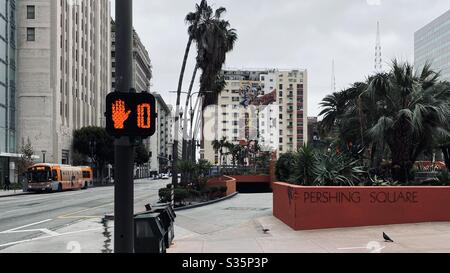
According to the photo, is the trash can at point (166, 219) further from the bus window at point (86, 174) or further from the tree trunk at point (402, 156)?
the bus window at point (86, 174)

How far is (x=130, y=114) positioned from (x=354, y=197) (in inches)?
378

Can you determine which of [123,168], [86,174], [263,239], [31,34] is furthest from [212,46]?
[31,34]

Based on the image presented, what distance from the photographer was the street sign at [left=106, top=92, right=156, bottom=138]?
21.2 ft

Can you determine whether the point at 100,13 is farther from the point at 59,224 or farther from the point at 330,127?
the point at 59,224

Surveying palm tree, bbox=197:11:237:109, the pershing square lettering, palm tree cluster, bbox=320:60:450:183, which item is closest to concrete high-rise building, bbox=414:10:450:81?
palm tree, bbox=197:11:237:109

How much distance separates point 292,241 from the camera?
41.4ft

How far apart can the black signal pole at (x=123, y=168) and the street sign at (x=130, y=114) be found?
0.27 meters

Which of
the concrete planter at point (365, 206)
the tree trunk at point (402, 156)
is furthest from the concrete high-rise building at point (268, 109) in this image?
the concrete planter at point (365, 206)

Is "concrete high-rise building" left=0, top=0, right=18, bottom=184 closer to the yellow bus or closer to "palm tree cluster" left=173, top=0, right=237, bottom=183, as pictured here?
the yellow bus

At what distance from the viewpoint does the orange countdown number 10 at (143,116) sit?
6.48 m

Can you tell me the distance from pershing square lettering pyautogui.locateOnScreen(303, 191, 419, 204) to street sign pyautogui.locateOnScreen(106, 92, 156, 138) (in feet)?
29.0

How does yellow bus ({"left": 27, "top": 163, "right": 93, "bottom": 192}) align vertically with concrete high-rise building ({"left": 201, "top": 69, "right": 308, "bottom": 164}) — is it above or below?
below
